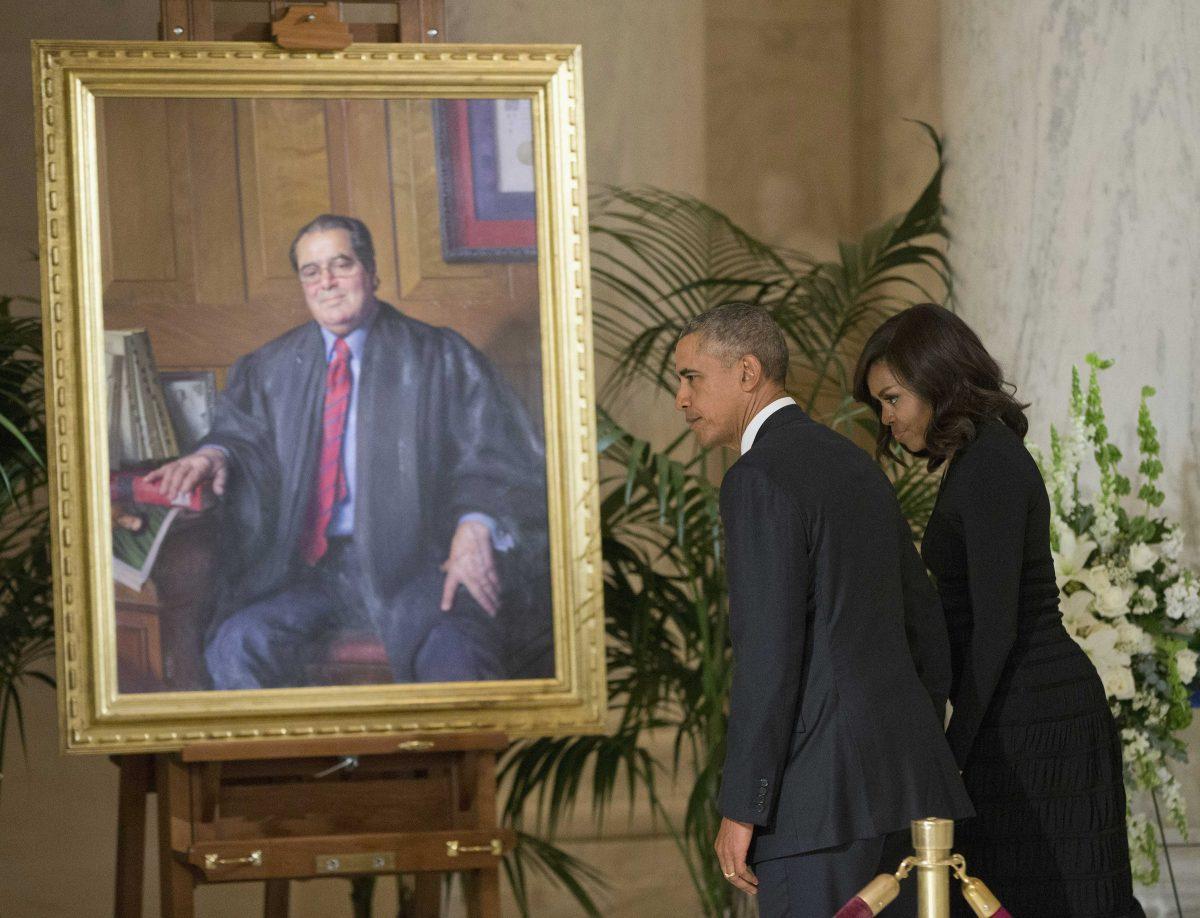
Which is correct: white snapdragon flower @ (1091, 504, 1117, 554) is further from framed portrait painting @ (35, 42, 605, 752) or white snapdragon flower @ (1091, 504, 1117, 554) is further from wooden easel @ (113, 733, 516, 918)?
wooden easel @ (113, 733, 516, 918)

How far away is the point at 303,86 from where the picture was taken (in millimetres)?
4672

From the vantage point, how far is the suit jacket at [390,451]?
4.63m

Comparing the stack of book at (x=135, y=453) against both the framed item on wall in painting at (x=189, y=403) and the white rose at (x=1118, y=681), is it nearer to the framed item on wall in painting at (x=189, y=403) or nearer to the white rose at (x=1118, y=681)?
the framed item on wall in painting at (x=189, y=403)

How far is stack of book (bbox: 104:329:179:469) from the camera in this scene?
4.54 metres

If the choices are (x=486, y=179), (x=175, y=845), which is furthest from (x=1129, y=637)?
(x=175, y=845)

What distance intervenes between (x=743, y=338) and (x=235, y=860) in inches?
88.2

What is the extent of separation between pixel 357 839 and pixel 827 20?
4.93m

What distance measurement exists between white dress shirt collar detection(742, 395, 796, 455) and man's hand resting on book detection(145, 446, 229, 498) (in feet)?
6.85

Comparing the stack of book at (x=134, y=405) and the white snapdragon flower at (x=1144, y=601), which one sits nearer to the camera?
the white snapdragon flower at (x=1144, y=601)

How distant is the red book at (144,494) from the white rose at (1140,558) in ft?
8.44

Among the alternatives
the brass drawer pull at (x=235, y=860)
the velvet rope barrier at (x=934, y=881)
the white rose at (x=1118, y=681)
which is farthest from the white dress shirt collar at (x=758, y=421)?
the brass drawer pull at (x=235, y=860)

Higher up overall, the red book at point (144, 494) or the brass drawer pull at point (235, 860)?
the red book at point (144, 494)

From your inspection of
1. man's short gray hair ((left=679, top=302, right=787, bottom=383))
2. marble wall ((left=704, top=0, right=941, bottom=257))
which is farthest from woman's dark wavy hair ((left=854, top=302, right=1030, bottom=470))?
marble wall ((left=704, top=0, right=941, bottom=257))

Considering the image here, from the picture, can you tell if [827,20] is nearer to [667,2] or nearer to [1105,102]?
[667,2]
